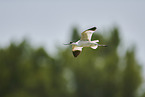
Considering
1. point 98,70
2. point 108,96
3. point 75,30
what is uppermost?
point 75,30

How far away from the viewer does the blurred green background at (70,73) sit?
68.5ft

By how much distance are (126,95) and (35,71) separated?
6.01 meters

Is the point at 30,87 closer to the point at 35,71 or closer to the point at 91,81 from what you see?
the point at 35,71

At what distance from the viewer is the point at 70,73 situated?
21859 millimetres

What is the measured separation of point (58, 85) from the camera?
22.8 m

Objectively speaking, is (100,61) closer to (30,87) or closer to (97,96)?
(97,96)

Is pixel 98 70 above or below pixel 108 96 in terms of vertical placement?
above

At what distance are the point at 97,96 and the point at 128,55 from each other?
10.2 ft

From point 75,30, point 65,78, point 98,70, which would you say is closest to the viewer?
point 98,70

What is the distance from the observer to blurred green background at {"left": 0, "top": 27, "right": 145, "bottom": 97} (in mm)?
20875

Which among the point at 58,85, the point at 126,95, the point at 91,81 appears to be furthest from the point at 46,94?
the point at 126,95

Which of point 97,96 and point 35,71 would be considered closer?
point 97,96

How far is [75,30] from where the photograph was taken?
2573 cm

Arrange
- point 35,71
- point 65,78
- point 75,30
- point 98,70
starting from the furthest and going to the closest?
point 75,30, point 35,71, point 65,78, point 98,70
